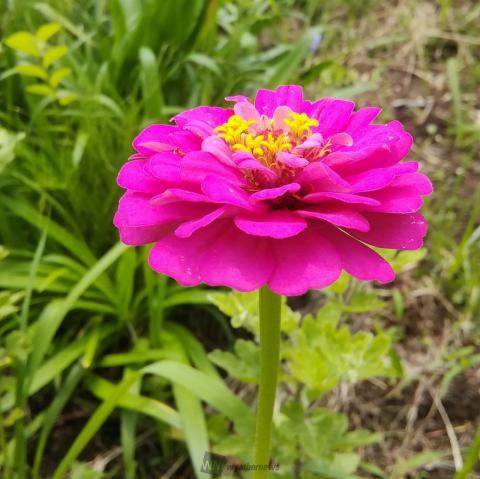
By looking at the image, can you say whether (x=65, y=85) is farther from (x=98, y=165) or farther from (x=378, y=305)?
(x=378, y=305)

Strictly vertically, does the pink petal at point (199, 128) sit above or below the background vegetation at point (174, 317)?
above

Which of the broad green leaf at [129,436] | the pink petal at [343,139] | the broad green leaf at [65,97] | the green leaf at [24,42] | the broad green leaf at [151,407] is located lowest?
the broad green leaf at [129,436]

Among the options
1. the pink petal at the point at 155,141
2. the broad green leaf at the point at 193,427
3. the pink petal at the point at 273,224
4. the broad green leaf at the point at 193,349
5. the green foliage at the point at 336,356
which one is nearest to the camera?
the pink petal at the point at 273,224

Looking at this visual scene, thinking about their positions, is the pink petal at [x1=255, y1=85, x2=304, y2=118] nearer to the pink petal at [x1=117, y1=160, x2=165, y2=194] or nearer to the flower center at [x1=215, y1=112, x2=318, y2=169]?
the flower center at [x1=215, y1=112, x2=318, y2=169]

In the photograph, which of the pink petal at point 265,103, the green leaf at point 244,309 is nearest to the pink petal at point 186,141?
the pink petal at point 265,103

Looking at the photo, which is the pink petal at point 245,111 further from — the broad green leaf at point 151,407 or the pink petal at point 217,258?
the broad green leaf at point 151,407

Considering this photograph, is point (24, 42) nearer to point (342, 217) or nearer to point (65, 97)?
point (65, 97)

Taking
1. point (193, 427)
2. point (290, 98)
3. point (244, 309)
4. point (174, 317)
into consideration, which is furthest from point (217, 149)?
point (174, 317)

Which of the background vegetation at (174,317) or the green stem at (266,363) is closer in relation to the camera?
the green stem at (266,363)
